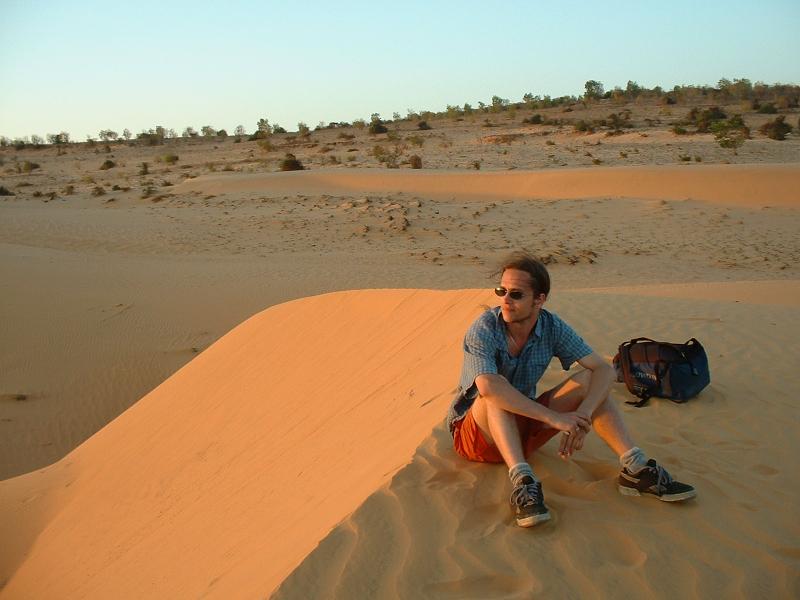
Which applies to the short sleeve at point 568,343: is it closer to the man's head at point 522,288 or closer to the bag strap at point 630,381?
the man's head at point 522,288

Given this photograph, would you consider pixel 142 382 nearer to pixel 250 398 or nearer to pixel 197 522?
pixel 250 398

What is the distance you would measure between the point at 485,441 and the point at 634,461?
0.67m

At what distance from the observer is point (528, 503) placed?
322 centimetres

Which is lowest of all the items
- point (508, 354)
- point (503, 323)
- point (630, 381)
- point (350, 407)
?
point (350, 407)

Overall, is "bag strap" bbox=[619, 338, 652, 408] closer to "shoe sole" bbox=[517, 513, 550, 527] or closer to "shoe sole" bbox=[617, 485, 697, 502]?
"shoe sole" bbox=[617, 485, 697, 502]

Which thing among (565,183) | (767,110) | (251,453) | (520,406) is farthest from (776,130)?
(520,406)

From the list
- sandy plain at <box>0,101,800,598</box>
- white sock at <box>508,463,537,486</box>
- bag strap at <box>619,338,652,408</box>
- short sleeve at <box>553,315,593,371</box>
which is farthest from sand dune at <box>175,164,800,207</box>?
white sock at <box>508,463,537,486</box>

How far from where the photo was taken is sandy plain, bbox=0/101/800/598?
3.19 metres

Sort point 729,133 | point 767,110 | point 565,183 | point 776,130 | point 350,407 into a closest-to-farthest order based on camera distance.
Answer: point 350,407, point 565,183, point 729,133, point 776,130, point 767,110

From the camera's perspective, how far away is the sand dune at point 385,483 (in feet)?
10.1

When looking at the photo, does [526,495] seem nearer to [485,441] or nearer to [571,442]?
[571,442]

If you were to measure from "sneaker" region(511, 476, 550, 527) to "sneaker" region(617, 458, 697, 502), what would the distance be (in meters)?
0.47

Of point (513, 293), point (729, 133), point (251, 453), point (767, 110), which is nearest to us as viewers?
point (513, 293)

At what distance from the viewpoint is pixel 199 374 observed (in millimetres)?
8023
